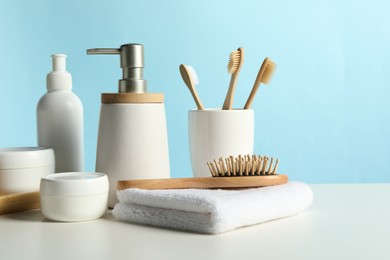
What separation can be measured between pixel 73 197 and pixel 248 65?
159cm

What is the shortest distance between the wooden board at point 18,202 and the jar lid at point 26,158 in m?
0.04

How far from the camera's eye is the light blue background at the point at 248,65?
2.08m

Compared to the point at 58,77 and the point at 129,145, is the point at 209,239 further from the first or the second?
the point at 58,77

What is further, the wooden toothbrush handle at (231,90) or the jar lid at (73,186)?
the wooden toothbrush handle at (231,90)

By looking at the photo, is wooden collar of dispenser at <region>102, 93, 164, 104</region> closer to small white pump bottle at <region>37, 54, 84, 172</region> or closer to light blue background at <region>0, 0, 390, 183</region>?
small white pump bottle at <region>37, 54, 84, 172</region>

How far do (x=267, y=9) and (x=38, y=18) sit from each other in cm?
84

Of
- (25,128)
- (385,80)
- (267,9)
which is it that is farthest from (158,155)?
(385,80)

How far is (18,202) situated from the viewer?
0.75 metres

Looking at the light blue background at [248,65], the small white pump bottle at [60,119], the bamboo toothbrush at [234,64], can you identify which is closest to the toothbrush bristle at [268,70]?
the bamboo toothbrush at [234,64]

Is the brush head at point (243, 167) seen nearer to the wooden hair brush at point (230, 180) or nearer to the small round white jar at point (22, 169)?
the wooden hair brush at point (230, 180)

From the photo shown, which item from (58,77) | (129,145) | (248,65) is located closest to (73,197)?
(129,145)

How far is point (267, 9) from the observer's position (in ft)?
7.25

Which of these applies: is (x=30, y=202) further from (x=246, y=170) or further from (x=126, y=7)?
(x=126, y=7)

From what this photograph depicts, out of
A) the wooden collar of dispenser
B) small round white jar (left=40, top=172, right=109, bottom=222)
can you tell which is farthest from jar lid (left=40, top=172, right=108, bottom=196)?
the wooden collar of dispenser
